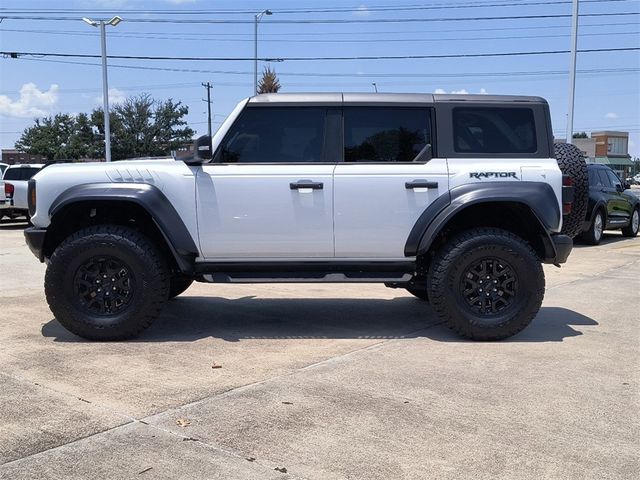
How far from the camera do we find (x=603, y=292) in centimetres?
820

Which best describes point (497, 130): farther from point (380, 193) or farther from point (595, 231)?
point (595, 231)

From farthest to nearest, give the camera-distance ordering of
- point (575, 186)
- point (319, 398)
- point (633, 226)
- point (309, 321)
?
point (633, 226), point (309, 321), point (575, 186), point (319, 398)

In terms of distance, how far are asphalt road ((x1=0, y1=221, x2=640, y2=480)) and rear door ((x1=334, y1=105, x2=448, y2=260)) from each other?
35.3 inches

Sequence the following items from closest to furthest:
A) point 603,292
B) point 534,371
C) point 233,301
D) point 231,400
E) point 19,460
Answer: point 19,460
point 231,400
point 534,371
point 233,301
point 603,292

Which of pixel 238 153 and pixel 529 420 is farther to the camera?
pixel 238 153

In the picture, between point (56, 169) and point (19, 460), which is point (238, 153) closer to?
point (56, 169)

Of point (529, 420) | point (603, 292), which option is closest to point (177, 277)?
point (529, 420)

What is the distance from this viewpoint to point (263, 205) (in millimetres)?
5516

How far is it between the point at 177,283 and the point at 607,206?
36.3 feet

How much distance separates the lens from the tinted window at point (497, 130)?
18.7 feet

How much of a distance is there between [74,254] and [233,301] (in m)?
2.36

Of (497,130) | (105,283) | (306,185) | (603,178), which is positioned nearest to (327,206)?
(306,185)

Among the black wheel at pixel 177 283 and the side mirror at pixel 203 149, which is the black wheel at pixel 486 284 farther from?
the black wheel at pixel 177 283

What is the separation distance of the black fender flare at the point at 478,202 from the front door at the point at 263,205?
77cm
